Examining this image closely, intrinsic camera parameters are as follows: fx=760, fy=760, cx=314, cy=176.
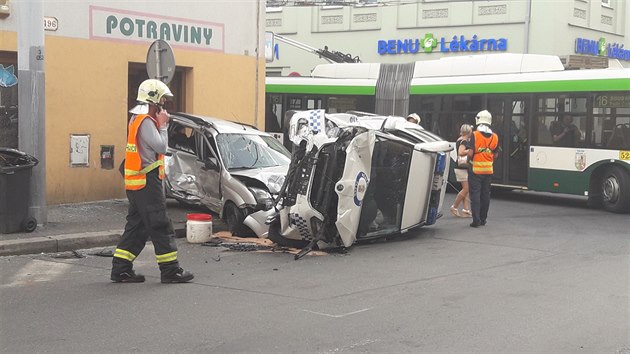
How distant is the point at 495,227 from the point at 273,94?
9.92 m

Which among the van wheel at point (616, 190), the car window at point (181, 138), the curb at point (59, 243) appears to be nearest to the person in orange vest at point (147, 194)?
the curb at point (59, 243)

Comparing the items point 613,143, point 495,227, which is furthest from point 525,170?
point 495,227

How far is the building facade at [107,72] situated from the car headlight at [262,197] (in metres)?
3.75

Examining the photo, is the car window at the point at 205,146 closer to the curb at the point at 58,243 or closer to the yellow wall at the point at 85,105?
the curb at the point at 58,243

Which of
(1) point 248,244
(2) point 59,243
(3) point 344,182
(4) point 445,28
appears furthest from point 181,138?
(4) point 445,28

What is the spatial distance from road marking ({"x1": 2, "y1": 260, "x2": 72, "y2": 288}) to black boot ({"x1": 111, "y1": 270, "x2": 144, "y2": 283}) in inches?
30.3

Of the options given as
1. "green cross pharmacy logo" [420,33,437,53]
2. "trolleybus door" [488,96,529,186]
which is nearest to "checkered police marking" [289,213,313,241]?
"trolleybus door" [488,96,529,186]

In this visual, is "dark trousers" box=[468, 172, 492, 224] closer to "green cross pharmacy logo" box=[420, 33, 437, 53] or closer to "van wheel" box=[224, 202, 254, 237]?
"van wheel" box=[224, 202, 254, 237]

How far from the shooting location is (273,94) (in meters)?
20.6

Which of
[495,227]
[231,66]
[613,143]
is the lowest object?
[495,227]

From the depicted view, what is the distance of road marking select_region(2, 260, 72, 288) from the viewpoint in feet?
25.2

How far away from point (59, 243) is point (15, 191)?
999 mm

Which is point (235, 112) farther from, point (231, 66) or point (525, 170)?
point (525, 170)

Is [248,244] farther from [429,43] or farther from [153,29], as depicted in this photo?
[429,43]
